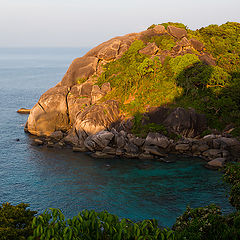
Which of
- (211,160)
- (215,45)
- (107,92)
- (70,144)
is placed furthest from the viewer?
(215,45)

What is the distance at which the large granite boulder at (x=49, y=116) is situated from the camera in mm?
76625

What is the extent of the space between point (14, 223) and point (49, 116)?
54887 mm

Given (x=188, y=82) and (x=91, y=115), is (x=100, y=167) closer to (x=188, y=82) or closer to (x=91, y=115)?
(x=91, y=115)

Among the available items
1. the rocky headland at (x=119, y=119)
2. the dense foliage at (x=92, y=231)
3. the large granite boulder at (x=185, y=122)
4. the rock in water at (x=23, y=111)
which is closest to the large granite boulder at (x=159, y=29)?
the rocky headland at (x=119, y=119)

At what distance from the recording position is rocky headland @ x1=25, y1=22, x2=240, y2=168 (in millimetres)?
62375

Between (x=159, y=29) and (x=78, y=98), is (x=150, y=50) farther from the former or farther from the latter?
(x=78, y=98)

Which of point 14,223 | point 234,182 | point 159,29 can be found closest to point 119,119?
point 159,29

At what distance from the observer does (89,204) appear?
44.2m

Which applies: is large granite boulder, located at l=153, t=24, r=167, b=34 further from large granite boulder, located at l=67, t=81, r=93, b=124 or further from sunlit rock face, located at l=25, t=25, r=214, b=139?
large granite boulder, located at l=67, t=81, r=93, b=124

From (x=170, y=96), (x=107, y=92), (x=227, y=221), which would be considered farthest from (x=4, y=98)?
(x=227, y=221)

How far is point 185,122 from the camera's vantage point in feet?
218

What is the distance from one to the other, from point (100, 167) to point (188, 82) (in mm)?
30594

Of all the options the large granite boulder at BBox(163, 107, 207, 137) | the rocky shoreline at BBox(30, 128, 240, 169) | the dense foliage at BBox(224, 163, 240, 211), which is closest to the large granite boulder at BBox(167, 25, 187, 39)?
the large granite boulder at BBox(163, 107, 207, 137)

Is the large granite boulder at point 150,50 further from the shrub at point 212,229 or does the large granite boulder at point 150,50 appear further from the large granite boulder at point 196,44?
the shrub at point 212,229
